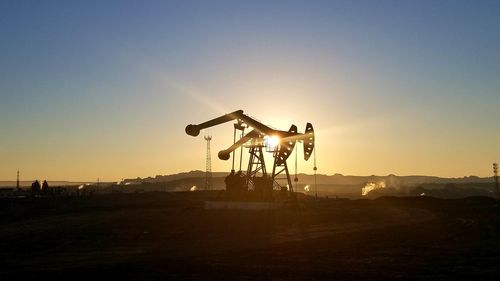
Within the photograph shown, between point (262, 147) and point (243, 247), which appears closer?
point (243, 247)

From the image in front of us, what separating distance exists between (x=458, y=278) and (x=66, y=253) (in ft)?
61.8

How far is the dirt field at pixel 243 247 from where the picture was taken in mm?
19250

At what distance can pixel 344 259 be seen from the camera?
2239cm

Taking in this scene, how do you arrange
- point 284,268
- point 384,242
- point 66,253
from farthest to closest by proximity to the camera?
point 384,242 < point 66,253 < point 284,268

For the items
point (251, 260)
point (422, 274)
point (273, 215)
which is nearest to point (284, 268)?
point (251, 260)

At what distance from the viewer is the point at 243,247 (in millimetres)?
27219

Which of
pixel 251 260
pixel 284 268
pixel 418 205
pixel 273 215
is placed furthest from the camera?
pixel 418 205

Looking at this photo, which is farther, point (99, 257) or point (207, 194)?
point (207, 194)

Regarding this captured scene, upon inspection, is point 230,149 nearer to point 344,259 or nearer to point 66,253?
point 66,253

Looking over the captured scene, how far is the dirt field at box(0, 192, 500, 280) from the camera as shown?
19250 mm

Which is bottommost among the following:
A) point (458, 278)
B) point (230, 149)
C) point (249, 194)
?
point (458, 278)

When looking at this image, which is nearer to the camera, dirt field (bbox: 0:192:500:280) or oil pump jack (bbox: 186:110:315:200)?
dirt field (bbox: 0:192:500:280)

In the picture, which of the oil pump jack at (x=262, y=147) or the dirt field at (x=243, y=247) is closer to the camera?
the dirt field at (x=243, y=247)

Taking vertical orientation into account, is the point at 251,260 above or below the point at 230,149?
below
